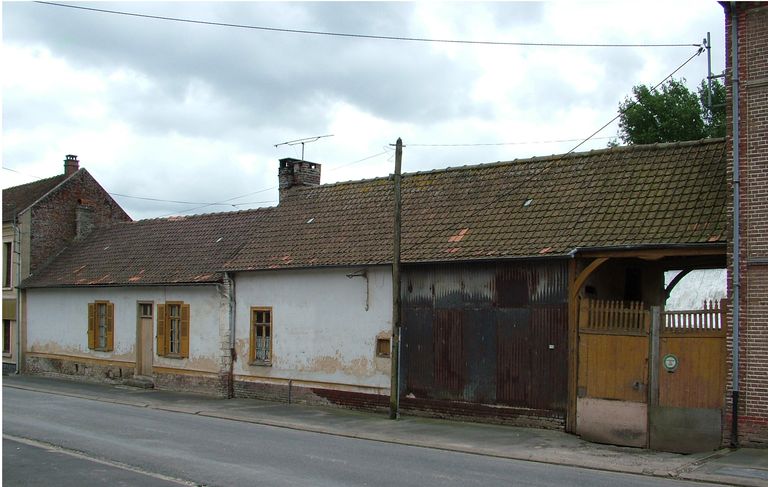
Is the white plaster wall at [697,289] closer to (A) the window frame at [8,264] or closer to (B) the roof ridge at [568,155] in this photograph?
(B) the roof ridge at [568,155]

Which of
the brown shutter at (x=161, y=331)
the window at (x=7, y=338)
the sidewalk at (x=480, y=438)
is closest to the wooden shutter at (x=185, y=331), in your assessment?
the brown shutter at (x=161, y=331)

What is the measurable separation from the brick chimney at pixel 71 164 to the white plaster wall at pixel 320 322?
15.9m

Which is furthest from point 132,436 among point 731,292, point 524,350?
point 731,292

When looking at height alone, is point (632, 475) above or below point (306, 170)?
below

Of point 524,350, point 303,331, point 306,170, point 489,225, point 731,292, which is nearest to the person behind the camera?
point 731,292

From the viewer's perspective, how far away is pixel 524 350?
53.3ft

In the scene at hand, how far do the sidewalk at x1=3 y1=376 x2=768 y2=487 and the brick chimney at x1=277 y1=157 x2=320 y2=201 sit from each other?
726cm

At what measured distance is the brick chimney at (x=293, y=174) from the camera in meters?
25.1

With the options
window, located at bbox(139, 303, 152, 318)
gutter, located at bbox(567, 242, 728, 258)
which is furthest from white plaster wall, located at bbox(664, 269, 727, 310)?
window, located at bbox(139, 303, 152, 318)

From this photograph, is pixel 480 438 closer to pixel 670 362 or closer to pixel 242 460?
pixel 670 362

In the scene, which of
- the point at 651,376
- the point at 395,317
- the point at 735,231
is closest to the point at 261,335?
the point at 395,317

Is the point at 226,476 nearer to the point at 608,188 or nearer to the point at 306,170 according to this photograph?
the point at 608,188

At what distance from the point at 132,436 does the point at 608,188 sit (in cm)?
1106

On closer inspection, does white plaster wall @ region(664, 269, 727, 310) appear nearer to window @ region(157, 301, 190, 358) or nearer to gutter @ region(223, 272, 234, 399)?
gutter @ region(223, 272, 234, 399)
